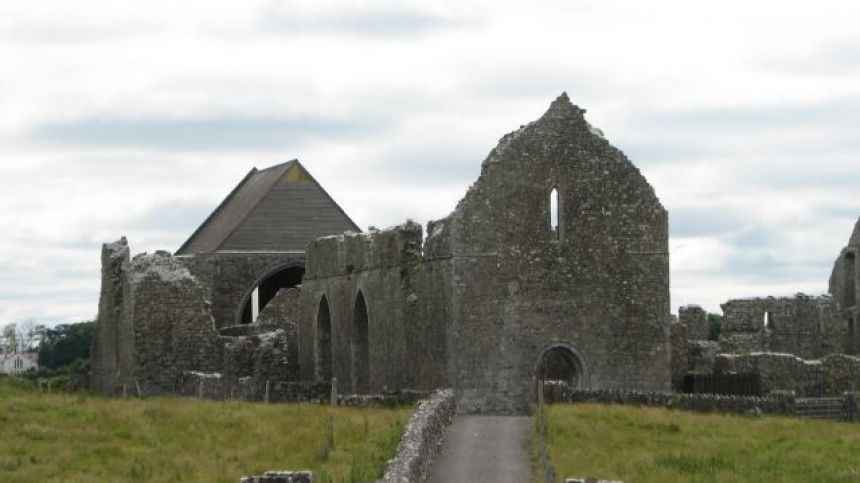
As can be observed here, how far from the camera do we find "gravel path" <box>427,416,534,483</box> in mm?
26531

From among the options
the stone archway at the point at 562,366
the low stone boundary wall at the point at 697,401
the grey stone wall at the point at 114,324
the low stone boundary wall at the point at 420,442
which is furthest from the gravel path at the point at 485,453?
the grey stone wall at the point at 114,324

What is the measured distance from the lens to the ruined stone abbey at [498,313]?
41.3 m

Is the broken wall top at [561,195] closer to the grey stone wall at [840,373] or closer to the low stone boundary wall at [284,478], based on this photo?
the grey stone wall at [840,373]

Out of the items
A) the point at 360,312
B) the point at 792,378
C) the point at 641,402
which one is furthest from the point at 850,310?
the point at 641,402

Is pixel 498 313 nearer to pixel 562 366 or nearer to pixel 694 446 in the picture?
pixel 562 366

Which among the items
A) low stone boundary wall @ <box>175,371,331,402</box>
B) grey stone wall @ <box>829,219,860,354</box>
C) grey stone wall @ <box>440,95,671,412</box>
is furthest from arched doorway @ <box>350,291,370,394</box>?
grey stone wall @ <box>829,219,860,354</box>

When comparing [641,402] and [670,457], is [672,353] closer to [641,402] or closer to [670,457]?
[641,402]

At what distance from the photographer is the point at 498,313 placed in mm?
41406

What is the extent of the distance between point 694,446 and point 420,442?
20.5 ft

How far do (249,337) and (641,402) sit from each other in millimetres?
18484

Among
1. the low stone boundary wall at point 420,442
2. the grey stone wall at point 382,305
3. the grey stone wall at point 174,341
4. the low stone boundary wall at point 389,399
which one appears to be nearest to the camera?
the low stone boundary wall at point 420,442

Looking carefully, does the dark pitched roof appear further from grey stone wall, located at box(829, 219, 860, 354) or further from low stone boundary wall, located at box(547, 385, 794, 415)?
low stone boundary wall, located at box(547, 385, 794, 415)

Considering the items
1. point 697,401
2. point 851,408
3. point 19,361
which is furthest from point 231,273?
point 19,361

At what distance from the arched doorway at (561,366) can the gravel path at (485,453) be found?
5808 millimetres
